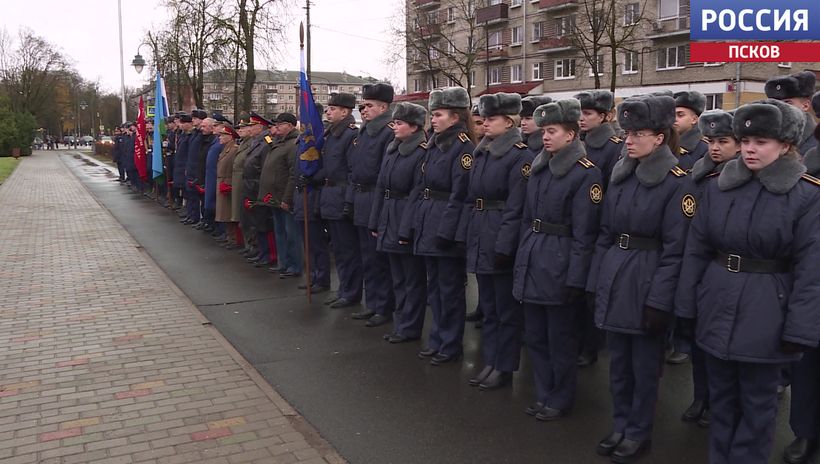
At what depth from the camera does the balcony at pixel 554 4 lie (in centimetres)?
4617

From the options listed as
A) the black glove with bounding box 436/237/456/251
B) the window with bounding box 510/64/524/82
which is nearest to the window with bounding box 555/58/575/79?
the window with bounding box 510/64/524/82

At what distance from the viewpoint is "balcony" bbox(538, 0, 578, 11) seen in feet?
151

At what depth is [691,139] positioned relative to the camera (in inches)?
238

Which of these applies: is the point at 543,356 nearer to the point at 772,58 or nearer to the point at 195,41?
the point at 772,58

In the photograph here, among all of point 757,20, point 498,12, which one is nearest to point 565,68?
point 498,12

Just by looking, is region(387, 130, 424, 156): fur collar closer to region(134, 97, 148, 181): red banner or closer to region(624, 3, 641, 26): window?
region(134, 97, 148, 181): red banner

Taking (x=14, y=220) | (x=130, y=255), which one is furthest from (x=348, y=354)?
(x=14, y=220)

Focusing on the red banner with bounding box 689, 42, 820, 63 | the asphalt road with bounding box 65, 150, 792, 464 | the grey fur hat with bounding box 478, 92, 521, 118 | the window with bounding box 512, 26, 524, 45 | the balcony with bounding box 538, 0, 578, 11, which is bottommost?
the asphalt road with bounding box 65, 150, 792, 464

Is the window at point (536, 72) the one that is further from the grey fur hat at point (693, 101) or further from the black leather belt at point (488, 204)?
the black leather belt at point (488, 204)

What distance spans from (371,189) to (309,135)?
128 centimetres

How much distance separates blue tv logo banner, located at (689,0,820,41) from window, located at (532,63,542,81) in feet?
149

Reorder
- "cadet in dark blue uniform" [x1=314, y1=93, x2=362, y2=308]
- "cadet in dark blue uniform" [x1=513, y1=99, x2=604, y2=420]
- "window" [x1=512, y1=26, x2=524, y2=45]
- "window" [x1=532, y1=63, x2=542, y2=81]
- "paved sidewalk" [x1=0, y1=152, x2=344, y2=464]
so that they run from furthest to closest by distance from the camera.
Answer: "window" [x1=512, y1=26, x2=524, y2=45]
"window" [x1=532, y1=63, x2=542, y2=81]
"cadet in dark blue uniform" [x1=314, y1=93, x2=362, y2=308]
"cadet in dark blue uniform" [x1=513, y1=99, x2=604, y2=420]
"paved sidewalk" [x1=0, y1=152, x2=344, y2=464]

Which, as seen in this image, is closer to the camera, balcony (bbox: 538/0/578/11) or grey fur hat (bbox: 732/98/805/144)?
grey fur hat (bbox: 732/98/805/144)

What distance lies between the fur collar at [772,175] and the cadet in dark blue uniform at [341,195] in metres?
4.62
